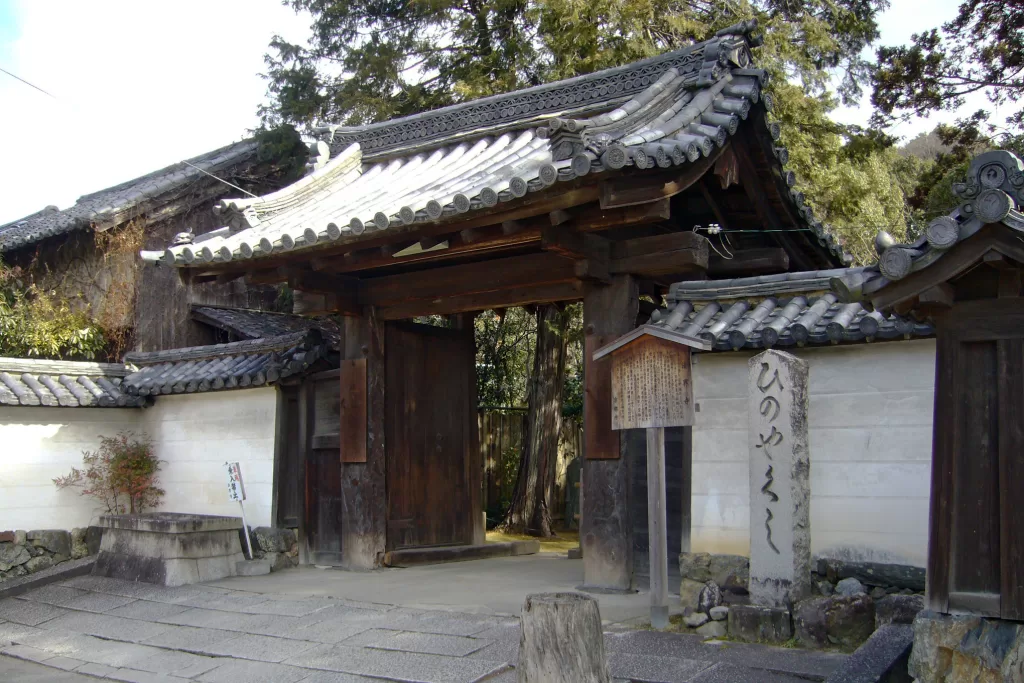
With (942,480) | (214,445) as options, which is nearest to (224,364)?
(214,445)

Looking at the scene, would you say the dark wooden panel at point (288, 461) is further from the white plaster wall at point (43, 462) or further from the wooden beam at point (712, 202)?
the wooden beam at point (712, 202)

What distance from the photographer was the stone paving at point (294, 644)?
618 centimetres

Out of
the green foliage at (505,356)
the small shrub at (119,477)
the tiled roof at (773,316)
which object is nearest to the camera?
the tiled roof at (773,316)

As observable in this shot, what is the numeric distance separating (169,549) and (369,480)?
7.33ft

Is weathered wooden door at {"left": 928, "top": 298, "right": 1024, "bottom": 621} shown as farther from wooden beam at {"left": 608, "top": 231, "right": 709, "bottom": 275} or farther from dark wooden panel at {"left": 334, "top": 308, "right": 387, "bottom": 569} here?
dark wooden panel at {"left": 334, "top": 308, "right": 387, "bottom": 569}

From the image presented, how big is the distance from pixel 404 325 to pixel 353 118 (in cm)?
543

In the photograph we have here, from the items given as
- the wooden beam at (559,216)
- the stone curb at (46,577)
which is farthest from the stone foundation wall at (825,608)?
the stone curb at (46,577)

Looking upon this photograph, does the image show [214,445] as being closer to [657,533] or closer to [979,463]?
[657,533]

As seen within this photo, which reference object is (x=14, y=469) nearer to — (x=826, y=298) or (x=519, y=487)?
(x=519, y=487)

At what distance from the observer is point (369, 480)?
10.7 m

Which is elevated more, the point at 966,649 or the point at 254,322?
the point at 254,322

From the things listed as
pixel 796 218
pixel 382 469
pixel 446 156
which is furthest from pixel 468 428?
pixel 796 218

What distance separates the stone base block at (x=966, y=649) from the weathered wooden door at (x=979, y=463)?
0.08 meters

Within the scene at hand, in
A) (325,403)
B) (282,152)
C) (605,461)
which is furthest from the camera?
(282,152)
